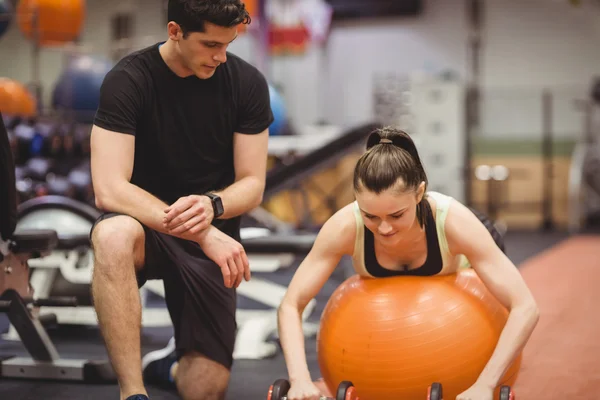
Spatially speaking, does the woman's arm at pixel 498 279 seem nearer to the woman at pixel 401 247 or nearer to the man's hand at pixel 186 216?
the woman at pixel 401 247

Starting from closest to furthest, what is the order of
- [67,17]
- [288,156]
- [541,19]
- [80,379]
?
[80,379] < [67,17] < [288,156] < [541,19]

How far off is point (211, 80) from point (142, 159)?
0.32 meters

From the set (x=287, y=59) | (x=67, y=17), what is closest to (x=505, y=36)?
(x=287, y=59)

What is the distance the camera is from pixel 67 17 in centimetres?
662

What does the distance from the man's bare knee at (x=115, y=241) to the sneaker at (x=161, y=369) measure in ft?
2.21

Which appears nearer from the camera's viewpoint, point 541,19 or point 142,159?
point 142,159

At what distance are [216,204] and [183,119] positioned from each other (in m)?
0.33

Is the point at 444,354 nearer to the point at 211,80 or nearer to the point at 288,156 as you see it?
the point at 211,80

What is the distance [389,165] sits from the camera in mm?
1812

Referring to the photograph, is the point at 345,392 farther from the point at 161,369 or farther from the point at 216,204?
the point at 161,369

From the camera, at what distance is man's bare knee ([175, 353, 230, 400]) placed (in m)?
2.30

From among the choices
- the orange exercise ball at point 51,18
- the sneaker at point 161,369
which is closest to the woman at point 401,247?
the sneaker at point 161,369

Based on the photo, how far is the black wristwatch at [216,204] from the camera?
209 cm

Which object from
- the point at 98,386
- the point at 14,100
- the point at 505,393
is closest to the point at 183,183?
the point at 98,386
